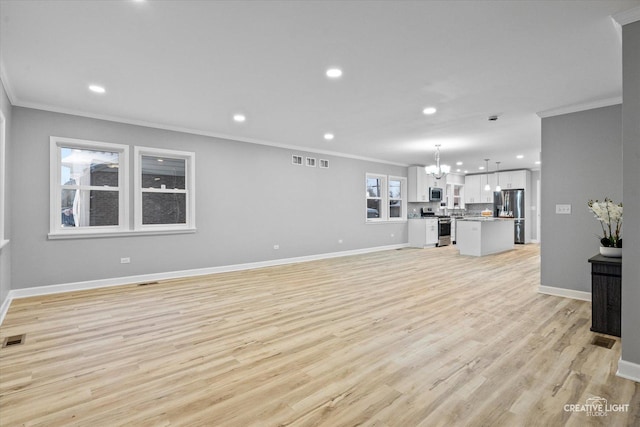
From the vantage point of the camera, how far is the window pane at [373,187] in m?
9.19


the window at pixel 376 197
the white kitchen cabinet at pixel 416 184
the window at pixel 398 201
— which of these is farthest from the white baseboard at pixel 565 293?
the white kitchen cabinet at pixel 416 184

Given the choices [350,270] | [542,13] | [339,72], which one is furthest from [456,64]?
[350,270]

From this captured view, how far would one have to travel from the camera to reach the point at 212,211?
19.7ft

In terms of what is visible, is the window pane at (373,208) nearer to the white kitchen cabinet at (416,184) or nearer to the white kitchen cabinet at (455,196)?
the white kitchen cabinet at (416,184)

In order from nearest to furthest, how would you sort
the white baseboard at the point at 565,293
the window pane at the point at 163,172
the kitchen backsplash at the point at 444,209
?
the white baseboard at the point at 565,293
the window pane at the point at 163,172
the kitchen backsplash at the point at 444,209

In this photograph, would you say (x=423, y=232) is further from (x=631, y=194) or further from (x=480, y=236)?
(x=631, y=194)

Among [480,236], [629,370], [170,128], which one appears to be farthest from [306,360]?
[480,236]

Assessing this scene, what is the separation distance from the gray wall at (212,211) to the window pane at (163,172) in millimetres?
305

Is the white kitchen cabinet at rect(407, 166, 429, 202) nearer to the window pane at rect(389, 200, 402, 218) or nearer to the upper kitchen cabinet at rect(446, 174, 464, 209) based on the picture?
the window pane at rect(389, 200, 402, 218)

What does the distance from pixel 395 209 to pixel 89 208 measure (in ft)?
26.2

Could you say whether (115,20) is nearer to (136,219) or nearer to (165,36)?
(165,36)

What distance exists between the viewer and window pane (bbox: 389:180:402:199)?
979cm

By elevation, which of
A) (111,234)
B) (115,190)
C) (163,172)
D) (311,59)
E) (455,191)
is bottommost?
(111,234)

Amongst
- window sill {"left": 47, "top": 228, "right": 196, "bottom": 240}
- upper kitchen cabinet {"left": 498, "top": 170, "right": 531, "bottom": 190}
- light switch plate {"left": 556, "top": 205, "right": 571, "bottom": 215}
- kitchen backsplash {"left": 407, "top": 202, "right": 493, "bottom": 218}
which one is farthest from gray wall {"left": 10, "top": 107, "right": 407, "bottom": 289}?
upper kitchen cabinet {"left": 498, "top": 170, "right": 531, "bottom": 190}
